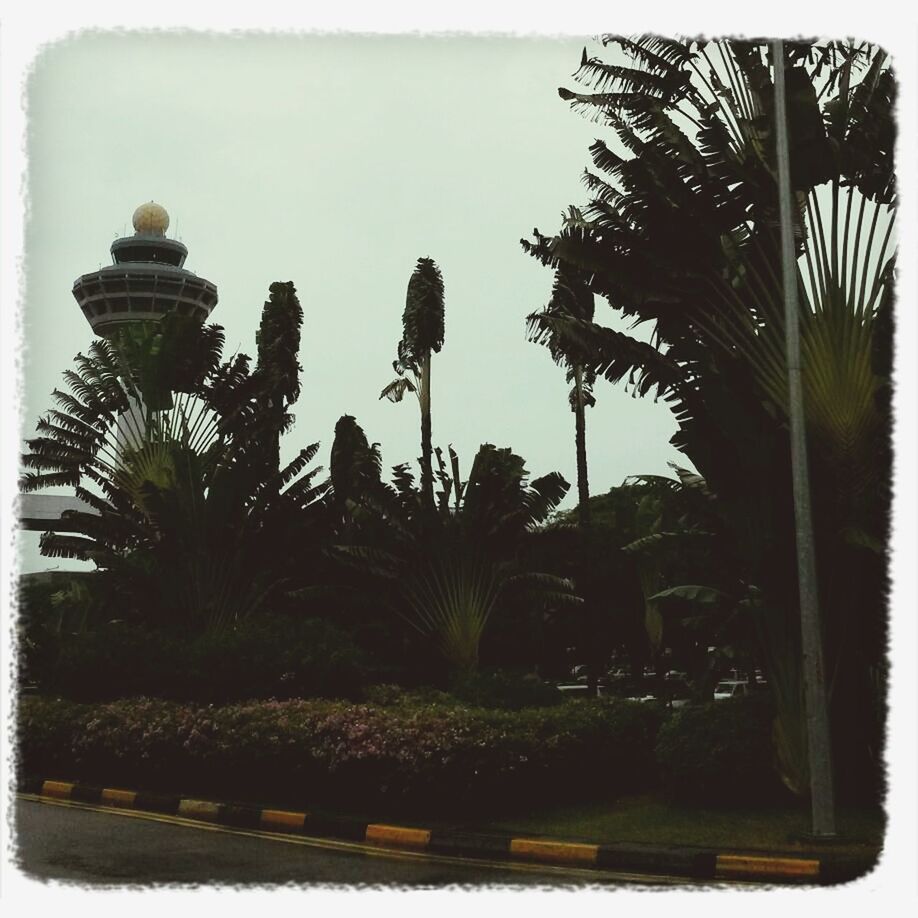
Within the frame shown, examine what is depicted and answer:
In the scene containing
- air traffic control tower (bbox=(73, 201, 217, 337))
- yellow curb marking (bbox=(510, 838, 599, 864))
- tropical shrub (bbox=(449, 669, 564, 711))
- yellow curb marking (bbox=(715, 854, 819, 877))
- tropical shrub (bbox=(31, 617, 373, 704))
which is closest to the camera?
yellow curb marking (bbox=(715, 854, 819, 877))

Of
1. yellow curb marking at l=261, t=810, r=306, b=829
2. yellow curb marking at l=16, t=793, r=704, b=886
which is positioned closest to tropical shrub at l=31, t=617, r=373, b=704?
yellow curb marking at l=16, t=793, r=704, b=886

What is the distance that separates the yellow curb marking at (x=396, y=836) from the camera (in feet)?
28.3

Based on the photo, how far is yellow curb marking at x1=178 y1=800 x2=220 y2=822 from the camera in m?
10.3

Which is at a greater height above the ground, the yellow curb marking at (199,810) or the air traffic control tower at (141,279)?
the air traffic control tower at (141,279)

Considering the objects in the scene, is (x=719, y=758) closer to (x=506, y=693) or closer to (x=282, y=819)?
(x=506, y=693)

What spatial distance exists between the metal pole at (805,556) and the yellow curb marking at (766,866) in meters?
0.91

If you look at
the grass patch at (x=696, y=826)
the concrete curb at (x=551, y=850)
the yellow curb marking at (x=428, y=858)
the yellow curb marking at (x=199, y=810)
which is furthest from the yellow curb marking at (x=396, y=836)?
the yellow curb marking at (x=199, y=810)

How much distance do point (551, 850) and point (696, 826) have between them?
1696mm

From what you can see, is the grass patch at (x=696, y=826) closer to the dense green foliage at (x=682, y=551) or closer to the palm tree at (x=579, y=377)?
the dense green foliage at (x=682, y=551)

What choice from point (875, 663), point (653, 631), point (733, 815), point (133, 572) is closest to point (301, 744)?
point (733, 815)

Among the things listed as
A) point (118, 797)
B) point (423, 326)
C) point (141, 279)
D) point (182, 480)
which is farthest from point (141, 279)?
point (118, 797)

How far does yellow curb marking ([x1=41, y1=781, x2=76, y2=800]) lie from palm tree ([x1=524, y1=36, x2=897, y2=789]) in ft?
26.5

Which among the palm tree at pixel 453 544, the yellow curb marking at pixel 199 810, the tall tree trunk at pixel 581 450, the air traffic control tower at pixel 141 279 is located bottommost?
the yellow curb marking at pixel 199 810

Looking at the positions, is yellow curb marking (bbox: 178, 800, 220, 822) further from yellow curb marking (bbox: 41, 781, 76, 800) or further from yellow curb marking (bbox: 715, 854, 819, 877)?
yellow curb marking (bbox: 715, 854, 819, 877)
